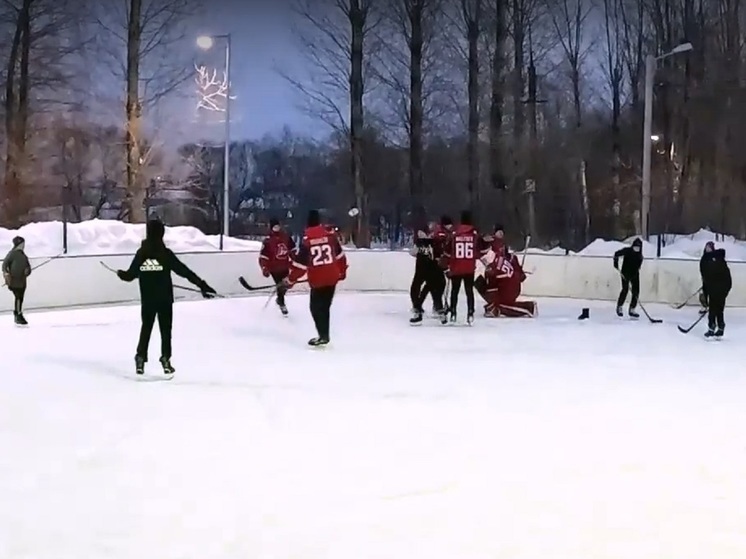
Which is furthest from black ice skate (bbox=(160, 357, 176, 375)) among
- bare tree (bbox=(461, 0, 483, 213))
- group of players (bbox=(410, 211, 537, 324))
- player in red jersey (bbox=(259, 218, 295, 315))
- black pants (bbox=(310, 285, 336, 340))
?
bare tree (bbox=(461, 0, 483, 213))

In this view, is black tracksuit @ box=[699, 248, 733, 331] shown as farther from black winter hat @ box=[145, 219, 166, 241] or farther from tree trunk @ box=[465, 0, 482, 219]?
tree trunk @ box=[465, 0, 482, 219]

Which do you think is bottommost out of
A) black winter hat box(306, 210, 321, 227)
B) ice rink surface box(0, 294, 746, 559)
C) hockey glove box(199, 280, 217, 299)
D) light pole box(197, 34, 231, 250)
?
ice rink surface box(0, 294, 746, 559)

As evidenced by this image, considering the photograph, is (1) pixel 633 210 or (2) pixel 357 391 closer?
(2) pixel 357 391

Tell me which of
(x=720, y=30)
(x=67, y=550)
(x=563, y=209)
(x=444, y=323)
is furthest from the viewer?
(x=720, y=30)

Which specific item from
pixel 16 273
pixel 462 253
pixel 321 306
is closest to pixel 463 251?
pixel 462 253

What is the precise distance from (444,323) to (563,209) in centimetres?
1531

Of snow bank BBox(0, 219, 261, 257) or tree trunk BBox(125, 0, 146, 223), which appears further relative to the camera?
tree trunk BBox(125, 0, 146, 223)

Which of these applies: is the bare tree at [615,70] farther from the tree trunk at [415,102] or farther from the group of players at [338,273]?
the group of players at [338,273]

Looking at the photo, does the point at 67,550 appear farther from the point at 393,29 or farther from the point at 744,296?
the point at 393,29

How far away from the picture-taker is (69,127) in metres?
27.3

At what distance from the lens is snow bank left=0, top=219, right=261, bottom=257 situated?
61.3ft

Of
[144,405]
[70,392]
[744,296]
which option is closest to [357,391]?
[144,405]

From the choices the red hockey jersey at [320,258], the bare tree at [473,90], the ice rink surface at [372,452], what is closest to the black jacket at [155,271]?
the ice rink surface at [372,452]

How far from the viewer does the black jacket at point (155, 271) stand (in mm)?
9102
